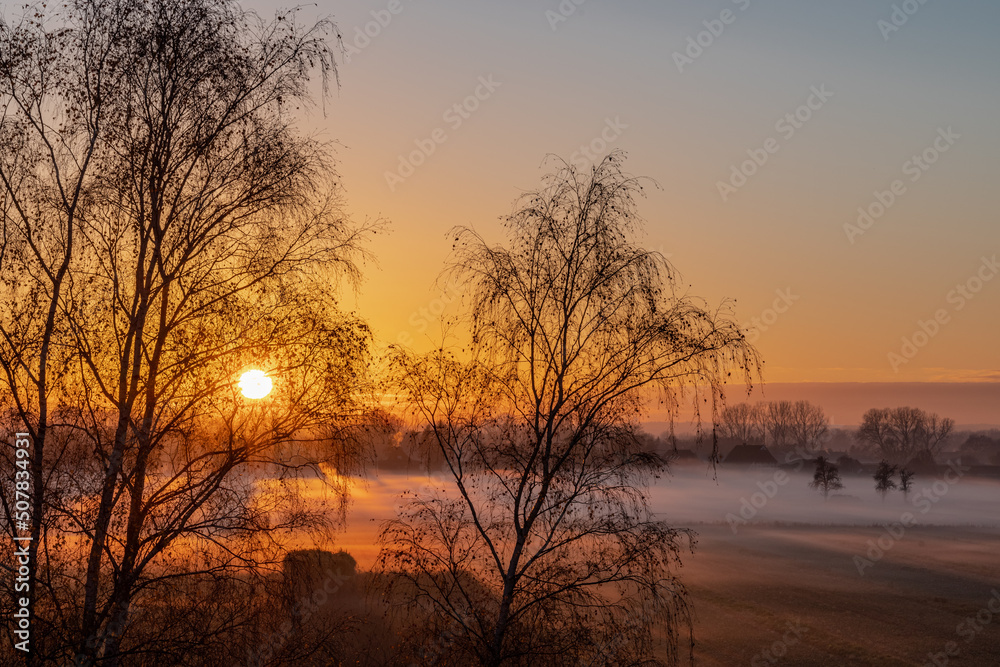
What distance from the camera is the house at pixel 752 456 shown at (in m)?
171

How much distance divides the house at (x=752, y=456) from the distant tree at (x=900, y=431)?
28.2 metres

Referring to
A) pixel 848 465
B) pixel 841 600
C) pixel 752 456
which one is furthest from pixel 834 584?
pixel 848 465

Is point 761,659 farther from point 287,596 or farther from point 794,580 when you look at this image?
point 287,596

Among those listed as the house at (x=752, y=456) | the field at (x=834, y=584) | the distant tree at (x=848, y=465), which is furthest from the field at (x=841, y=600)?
the distant tree at (x=848, y=465)

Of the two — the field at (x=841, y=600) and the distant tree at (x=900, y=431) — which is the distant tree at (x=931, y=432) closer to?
the distant tree at (x=900, y=431)

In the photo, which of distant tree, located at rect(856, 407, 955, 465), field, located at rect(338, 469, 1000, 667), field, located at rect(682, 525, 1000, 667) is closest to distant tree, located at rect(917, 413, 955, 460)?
distant tree, located at rect(856, 407, 955, 465)

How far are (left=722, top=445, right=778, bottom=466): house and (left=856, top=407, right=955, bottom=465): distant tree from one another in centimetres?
2824

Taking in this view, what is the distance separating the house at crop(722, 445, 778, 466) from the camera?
171m

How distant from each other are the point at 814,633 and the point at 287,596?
46567 mm

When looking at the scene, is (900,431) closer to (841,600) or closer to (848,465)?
(848,465)

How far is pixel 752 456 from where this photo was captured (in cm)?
17100

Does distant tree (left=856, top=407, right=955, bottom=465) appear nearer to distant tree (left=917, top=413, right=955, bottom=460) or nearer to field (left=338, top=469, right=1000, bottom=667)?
distant tree (left=917, top=413, right=955, bottom=460)

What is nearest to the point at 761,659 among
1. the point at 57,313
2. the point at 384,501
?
the point at 57,313

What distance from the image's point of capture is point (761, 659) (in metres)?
41.4
